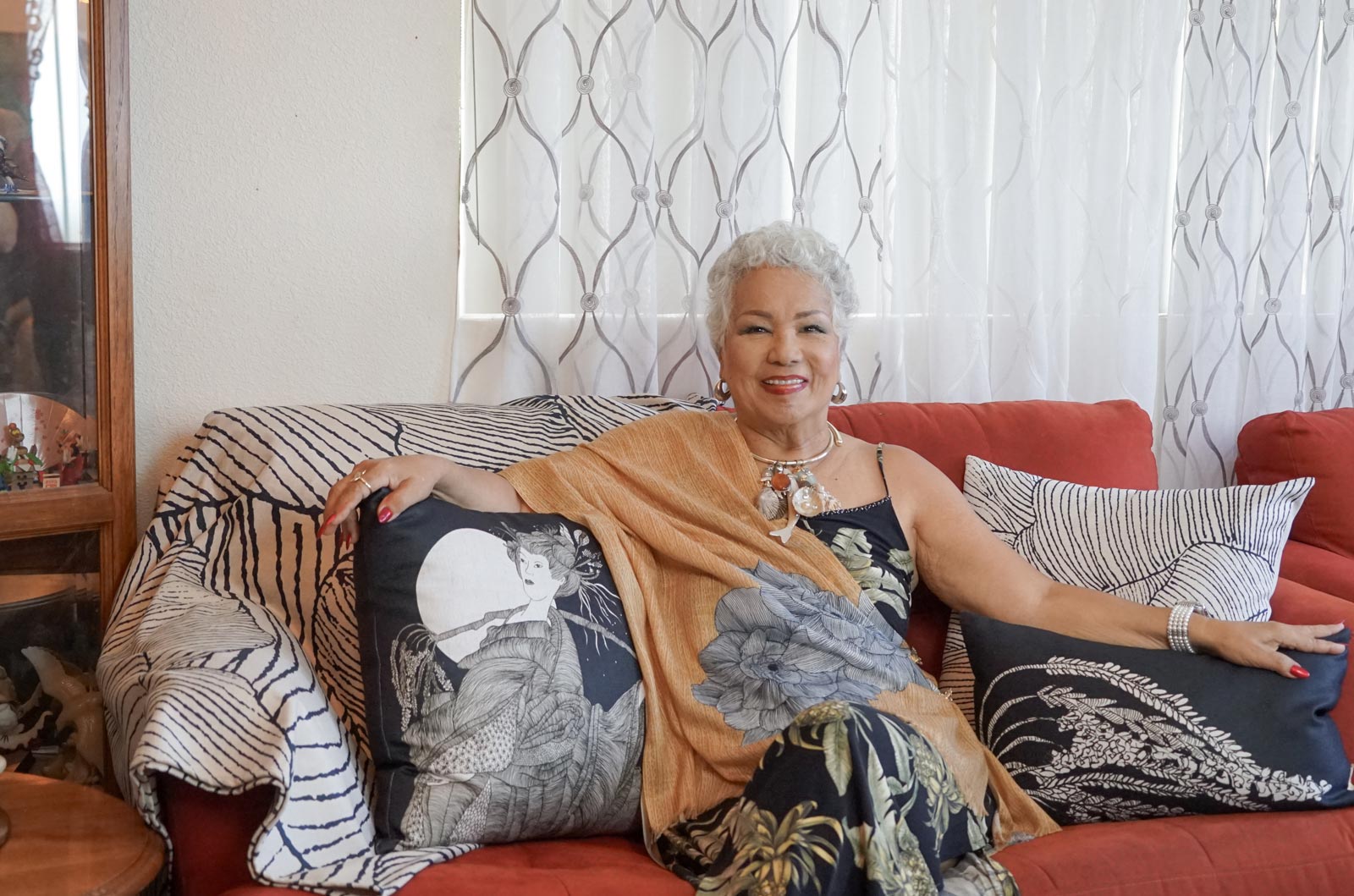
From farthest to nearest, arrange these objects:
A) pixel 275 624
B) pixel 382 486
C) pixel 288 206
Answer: pixel 288 206 → pixel 275 624 → pixel 382 486

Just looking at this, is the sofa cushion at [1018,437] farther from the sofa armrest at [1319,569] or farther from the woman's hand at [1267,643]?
the woman's hand at [1267,643]

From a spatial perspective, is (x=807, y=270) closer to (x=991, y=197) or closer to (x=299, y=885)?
(x=991, y=197)

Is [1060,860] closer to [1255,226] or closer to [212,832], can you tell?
[212,832]

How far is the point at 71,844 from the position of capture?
1.37 meters

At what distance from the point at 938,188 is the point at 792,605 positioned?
1.18 meters

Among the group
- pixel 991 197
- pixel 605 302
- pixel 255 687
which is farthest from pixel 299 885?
pixel 991 197

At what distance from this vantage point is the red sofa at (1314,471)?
232 cm

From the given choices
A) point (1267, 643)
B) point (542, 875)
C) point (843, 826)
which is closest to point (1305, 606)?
point (1267, 643)

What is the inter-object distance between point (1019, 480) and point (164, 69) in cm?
170

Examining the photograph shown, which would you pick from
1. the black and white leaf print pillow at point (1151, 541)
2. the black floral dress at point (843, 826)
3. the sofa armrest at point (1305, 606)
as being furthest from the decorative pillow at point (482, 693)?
the sofa armrest at point (1305, 606)

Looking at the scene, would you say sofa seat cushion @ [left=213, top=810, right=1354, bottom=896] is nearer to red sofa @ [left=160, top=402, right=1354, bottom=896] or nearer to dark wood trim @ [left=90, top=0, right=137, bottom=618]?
red sofa @ [left=160, top=402, right=1354, bottom=896]

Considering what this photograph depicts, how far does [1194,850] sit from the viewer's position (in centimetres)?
147

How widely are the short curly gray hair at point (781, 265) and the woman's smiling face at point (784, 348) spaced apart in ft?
0.06

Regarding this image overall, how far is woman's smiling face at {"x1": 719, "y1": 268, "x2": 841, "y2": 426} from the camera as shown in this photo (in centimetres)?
181
